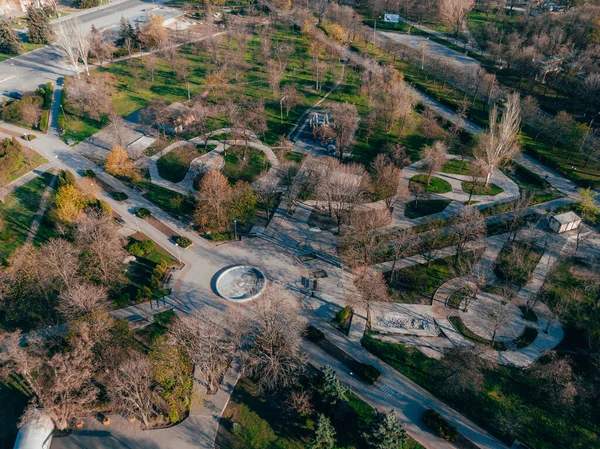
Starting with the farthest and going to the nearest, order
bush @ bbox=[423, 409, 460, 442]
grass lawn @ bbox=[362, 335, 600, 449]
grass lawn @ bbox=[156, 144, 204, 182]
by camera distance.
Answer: grass lawn @ bbox=[156, 144, 204, 182] < grass lawn @ bbox=[362, 335, 600, 449] < bush @ bbox=[423, 409, 460, 442]

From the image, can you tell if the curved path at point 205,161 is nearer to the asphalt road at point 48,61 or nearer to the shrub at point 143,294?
the shrub at point 143,294

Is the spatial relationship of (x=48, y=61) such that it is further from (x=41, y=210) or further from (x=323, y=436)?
(x=323, y=436)

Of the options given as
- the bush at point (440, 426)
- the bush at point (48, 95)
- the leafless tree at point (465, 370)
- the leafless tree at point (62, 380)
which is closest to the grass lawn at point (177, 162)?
the bush at point (48, 95)

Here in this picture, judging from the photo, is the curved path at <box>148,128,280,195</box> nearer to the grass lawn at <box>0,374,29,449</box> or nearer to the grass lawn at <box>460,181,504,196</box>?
the grass lawn at <box>460,181,504,196</box>

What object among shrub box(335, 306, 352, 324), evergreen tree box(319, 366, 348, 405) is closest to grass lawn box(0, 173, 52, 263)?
shrub box(335, 306, 352, 324)

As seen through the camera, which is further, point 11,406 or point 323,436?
point 11,406

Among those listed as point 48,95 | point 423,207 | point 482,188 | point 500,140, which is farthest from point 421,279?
point 48,95
